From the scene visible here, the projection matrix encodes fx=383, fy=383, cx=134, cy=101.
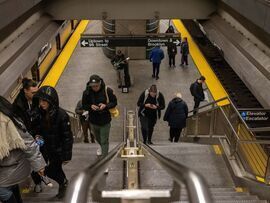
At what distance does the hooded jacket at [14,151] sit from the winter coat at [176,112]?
430cm

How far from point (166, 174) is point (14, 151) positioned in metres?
2.95

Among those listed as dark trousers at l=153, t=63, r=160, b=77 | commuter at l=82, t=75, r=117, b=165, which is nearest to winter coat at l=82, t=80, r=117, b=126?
commuter at l=82, t=75, r=117, b=165

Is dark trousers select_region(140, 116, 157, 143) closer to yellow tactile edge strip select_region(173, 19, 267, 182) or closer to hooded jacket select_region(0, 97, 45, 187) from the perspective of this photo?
yellow tactile edge strip select_region(173, 19, 267, 182)

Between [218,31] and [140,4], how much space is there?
8.20 ft

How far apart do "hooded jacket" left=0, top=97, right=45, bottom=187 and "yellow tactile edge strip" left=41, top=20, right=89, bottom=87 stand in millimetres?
9366

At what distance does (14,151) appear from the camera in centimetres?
305

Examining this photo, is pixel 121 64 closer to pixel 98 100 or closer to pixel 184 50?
pixel 184 50

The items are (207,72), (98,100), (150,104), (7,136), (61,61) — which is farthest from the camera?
(61,61)

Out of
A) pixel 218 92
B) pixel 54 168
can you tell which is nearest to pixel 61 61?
pixel 218 92

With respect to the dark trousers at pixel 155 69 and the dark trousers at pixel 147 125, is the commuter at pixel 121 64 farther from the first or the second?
the dark trousers at pixel 147 125

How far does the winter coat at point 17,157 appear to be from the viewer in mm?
2889

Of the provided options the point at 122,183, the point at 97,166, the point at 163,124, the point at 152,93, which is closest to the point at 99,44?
the point at 163,124

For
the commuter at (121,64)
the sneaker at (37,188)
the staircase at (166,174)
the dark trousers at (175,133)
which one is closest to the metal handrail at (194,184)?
the staircase at (166,174)

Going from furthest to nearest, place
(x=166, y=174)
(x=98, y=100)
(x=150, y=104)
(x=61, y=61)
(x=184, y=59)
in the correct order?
(x=61, y=61) → (x=184, y=59) → (x=150, y=104) → (x=166, y=174) → (x=98, y=100)
